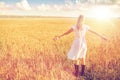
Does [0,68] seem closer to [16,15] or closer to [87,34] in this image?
[16,15]

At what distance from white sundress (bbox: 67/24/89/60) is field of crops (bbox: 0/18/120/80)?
11cm

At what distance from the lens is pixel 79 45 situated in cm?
298

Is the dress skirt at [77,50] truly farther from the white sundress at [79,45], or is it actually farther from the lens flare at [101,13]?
the lens flare at [101,13]

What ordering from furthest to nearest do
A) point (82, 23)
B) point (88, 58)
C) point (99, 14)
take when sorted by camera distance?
point (99, 14), point (88, 58), point (82, 23)

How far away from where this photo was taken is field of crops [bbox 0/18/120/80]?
3.06 metres

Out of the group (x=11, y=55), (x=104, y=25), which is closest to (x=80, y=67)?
(x=104, y=25)

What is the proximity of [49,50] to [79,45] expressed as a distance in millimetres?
467

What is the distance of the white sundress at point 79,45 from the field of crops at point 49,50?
0.37 feet

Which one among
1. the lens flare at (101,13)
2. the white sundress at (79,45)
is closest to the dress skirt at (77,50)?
the white sundress at (79,45)

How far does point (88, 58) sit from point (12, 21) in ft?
3.83

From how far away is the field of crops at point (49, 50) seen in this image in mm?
3059

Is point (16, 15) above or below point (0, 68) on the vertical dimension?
above

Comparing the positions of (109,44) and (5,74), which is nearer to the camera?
(5,74)

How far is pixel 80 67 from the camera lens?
317 cm
